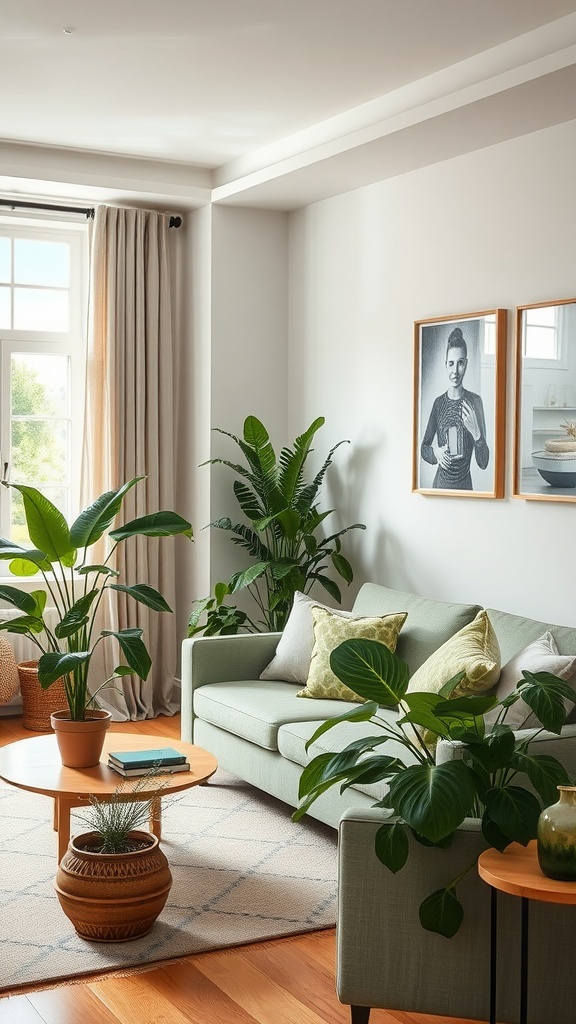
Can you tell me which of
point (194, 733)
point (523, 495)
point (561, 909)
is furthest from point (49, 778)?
point (523, 495)

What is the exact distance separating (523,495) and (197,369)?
2301mm

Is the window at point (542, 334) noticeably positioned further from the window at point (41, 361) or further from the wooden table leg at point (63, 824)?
the window at point (41, 361)

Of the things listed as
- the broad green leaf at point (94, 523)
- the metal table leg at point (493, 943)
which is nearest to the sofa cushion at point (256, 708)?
the broad green leaf at point (94, 523)

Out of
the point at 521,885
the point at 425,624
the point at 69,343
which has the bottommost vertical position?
the point at 521,885

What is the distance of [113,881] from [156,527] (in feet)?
4.41

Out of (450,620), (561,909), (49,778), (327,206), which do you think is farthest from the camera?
(327,206)

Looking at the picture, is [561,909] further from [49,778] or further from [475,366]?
[475,366]

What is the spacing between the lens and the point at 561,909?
8.25 feet

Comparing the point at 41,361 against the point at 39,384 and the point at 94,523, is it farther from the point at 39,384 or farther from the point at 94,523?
the point at 94,523

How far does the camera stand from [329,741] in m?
3.97

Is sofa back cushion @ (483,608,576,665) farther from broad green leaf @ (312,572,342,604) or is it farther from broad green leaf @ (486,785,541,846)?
broad green leaf @ (312,572,342,604)

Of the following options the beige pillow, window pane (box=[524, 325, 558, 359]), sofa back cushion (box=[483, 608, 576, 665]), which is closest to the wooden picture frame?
window pane (box=[524, 325, 558, 359])

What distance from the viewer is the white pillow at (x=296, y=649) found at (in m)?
4.80

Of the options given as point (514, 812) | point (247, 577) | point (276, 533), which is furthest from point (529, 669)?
point (276, 533)
